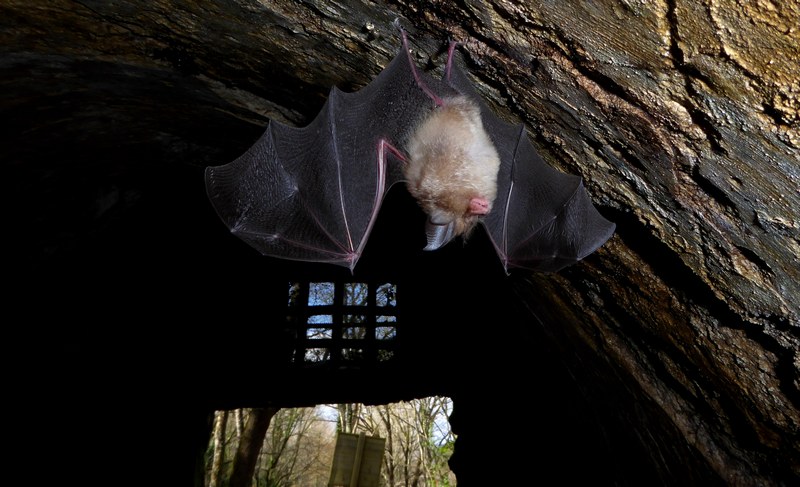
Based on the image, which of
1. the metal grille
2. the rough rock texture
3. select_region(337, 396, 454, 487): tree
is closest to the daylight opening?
select_region(337, 396, 454, 487): tree

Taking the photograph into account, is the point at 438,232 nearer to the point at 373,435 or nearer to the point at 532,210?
the point at 532,210

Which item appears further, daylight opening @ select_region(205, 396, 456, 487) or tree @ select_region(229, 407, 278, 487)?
daylight opening @ select_region(205, 396, 456, 487)

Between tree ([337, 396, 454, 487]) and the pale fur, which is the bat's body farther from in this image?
tree ([337, 396, 454, 487])

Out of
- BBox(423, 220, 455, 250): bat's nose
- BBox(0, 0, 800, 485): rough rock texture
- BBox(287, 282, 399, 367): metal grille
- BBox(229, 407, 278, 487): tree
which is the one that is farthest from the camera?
BBox(229, 407, 278, 487): tree

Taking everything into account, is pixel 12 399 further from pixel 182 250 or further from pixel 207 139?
pixel 207 139

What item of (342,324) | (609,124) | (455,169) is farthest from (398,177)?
(342,324)

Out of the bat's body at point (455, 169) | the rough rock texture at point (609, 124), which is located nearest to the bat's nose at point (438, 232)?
the bat's body at point (455, 169)

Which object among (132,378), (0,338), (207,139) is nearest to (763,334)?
(207,139)
